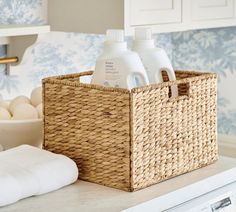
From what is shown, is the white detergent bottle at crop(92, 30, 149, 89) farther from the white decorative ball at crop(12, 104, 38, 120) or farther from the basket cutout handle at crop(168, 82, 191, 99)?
the white decorative ball at crop(12, 104, 38, 120)

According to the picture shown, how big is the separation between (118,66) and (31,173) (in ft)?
1.14

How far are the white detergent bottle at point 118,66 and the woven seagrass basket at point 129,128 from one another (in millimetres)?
48

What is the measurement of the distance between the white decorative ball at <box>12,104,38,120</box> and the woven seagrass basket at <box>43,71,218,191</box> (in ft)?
0.37

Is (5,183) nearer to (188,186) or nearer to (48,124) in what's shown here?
(48,124)

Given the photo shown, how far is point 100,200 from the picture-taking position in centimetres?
152

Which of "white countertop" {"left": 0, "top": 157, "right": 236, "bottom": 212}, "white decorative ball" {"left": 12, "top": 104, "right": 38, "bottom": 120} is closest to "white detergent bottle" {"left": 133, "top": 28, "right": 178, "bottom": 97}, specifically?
"white countertop" {"left": 0, "top": 157, "right": 236, "bottom": 212}

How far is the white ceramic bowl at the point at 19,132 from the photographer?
70.2 inches

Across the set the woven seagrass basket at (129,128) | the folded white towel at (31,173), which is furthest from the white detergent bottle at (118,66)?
the folded white towel at (31,173)

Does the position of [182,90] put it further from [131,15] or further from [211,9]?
[211,9]

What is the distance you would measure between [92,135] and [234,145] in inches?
51.8

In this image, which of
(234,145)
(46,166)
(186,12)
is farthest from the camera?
(234,145)

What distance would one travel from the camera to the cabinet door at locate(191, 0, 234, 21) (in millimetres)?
2338

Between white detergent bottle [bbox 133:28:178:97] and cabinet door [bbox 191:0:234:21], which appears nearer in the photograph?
white detergent bottle [bbox 133:28:178:97]

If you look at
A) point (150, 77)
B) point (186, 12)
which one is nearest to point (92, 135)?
point (150, 77)
